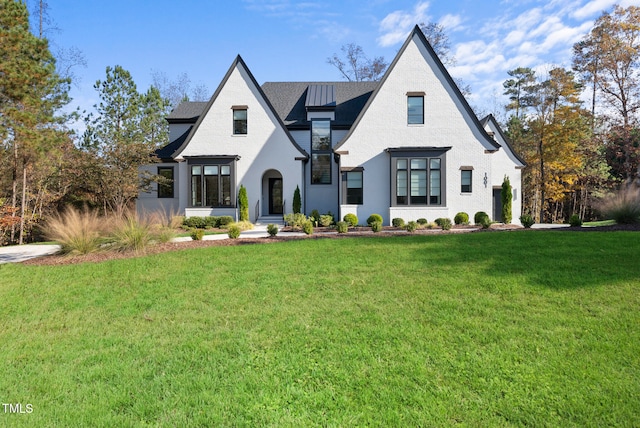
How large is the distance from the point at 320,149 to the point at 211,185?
6.80m

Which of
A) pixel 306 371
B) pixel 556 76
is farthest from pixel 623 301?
pixel 556 76

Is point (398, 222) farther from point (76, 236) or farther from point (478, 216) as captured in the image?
point (76, 236)

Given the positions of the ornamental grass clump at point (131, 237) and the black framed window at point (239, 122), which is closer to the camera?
the ornamental grass clump at point (131, 237)

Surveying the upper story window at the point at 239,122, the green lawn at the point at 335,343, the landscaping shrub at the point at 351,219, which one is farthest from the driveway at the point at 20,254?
the landscaping shrub at the point at 351,219

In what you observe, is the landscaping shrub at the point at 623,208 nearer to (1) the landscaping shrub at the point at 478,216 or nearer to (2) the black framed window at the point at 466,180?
(1) the landscaping shrub at the point at 478,216

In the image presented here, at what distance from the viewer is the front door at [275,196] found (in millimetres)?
20547

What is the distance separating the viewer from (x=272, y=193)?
811 inches

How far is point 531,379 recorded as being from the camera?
10.3 feet

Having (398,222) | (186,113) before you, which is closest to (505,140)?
(398,222)

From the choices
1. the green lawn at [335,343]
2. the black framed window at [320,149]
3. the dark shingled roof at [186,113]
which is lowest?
the green lawn at [335,343]

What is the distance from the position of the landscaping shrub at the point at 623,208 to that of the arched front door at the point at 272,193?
15374 millimetres

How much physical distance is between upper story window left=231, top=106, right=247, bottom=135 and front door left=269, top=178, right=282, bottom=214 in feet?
11.4

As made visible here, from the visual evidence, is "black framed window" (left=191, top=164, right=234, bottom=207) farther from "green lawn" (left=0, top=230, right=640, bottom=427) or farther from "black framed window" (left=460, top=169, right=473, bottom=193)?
"black framed window" (left=460, top=169, right=473, bottom=193)

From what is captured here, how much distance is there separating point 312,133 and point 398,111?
215 inches
